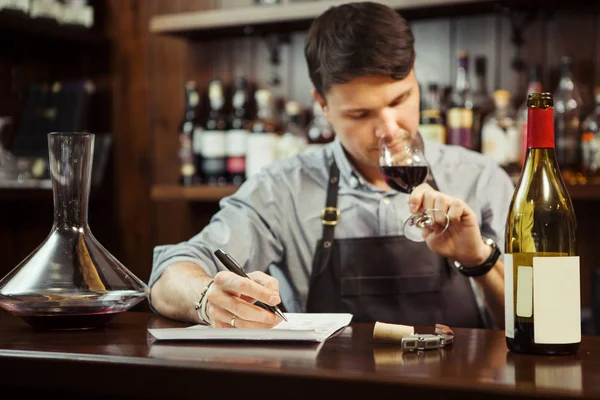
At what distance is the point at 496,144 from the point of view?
7.84 feet

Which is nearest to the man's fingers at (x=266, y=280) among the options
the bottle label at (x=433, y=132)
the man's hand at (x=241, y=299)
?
the man's hand at (x=241, y=299)

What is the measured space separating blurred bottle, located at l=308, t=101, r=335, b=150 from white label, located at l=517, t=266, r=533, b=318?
1730 mm

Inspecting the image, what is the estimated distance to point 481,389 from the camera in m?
0.74

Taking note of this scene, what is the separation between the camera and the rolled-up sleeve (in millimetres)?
1762

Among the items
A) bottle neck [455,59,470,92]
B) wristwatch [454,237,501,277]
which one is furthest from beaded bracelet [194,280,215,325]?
bottle neck [455,59,470,92]

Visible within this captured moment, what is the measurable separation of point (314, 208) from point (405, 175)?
0.40m

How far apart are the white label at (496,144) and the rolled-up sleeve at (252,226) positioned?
774 millimetres

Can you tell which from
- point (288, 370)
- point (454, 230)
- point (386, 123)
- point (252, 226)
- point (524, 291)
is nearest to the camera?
point (288, 370)

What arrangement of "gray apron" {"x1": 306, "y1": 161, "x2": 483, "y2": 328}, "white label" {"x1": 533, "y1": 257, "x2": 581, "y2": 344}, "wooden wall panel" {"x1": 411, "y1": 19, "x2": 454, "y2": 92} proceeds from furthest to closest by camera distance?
"wooden wall panel" {"x1": 411, "y1": 19, "x2": 454, "y2": 92} < "gray apron" {"x1": 306, "y1": 161, "x2": 483, "y2": 328} < "white label" {"x1": 533, "y1": 257, "x2": 581, "y2": 344}

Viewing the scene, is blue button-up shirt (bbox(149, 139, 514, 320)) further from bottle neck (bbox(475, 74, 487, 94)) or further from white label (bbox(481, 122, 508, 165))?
bottle neck (bbox(475, 74, 487, 94))

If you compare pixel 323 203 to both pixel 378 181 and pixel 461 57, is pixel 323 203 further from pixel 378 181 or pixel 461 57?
pixel 461 57

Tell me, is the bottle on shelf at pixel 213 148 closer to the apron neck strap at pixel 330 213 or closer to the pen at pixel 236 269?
the apron neck strap at pixel 330 213

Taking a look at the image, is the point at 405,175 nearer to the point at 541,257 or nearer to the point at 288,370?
the point at 541,257

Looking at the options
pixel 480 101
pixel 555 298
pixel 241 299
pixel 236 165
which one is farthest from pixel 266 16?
pixel 555 298
